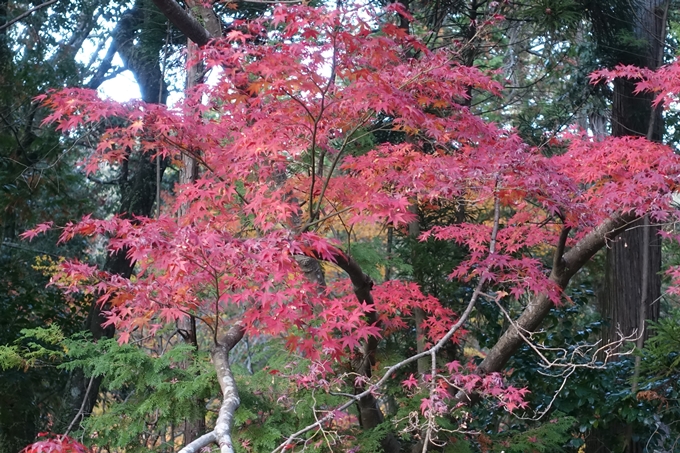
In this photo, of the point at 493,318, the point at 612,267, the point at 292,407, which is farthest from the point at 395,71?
the point at 612,267

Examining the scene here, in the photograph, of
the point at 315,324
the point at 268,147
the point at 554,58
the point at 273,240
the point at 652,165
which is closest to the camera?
→ the point at 273,240

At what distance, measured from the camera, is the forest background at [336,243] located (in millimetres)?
3164

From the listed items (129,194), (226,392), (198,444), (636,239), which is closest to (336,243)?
(226,392)

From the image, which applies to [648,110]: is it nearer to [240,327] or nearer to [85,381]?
[240,327]

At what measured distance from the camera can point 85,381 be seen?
631 centimetres

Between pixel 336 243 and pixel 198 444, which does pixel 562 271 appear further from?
pixel 198 444

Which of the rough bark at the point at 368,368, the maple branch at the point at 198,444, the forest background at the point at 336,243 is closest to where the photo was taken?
the maple branch at the point at 198,444

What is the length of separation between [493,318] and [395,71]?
136 inches

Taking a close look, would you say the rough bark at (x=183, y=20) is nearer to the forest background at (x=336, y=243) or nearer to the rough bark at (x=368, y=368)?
the forest background at (x=336, y=243)

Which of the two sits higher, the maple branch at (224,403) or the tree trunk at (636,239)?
the tree trunk at (636,239)

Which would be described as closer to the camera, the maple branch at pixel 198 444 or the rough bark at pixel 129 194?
the maple branch at pixel 198 444

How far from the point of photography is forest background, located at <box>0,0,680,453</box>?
3.16m

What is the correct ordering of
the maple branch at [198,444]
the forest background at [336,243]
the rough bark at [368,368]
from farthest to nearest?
1. the rough bark at [368,368]
2. the forest background at [336,243]
3. the maple branch at [198,444]

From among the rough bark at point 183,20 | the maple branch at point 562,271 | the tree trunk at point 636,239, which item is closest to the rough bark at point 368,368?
the maple branch at point 562,271
